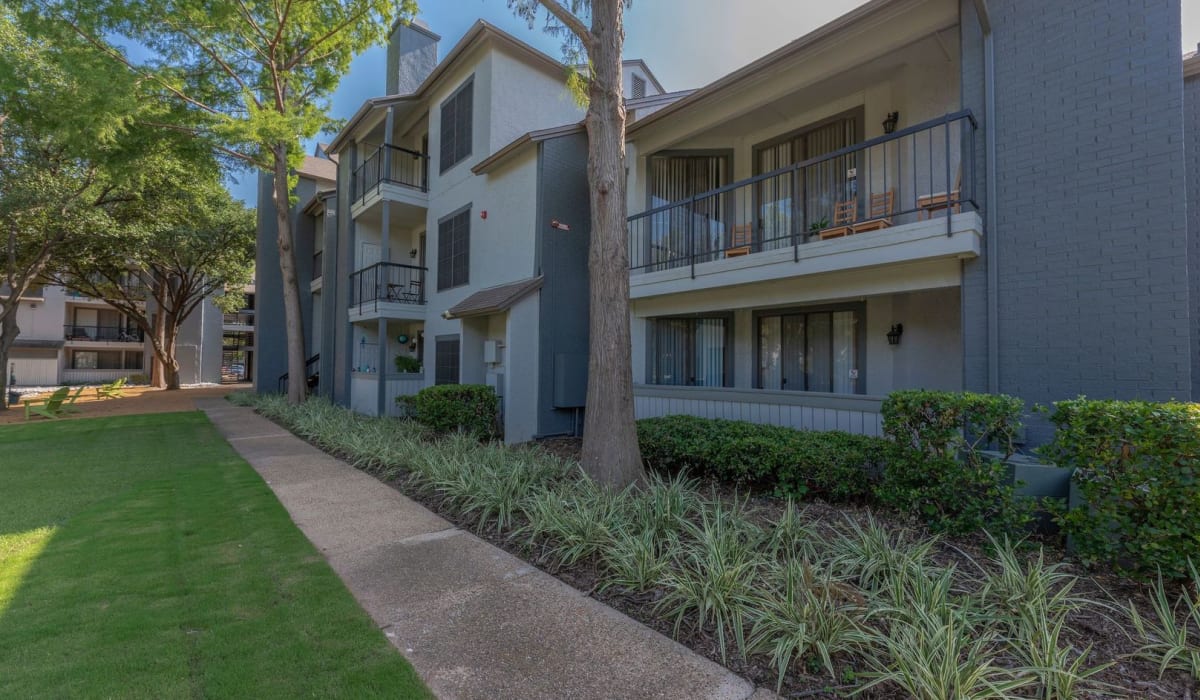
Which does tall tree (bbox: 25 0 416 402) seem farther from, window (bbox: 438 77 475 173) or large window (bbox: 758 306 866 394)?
large window (bbox: 758 306 866 394)

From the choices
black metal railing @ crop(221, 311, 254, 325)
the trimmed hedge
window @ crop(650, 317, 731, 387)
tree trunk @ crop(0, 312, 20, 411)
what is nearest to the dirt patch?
tree trunk @ crop(0, 312, 20, 411)

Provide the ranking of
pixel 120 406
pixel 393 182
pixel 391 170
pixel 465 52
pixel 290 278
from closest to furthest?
pixel 465 52 < pixel 393 182 < pixel 391 170 < pixel 290 278 < pixel 120 406

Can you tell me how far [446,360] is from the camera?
12922 mm

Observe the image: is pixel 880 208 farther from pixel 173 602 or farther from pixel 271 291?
pixel 271 291

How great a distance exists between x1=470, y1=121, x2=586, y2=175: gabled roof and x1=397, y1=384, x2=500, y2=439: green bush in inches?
195

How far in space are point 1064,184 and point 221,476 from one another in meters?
11.0

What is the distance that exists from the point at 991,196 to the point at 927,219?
30.8 inches

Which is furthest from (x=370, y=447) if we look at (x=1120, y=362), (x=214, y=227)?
(x=214, y=227)

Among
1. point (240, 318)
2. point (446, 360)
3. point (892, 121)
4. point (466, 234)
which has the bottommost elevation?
point (446, 360)

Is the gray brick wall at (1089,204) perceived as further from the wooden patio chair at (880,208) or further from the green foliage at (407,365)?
the green foliage at (407,365)

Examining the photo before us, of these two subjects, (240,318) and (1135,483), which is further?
(240,318)

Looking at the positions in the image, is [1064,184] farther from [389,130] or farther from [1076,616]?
[389,130]

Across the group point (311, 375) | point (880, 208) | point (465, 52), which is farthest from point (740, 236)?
point (311, 375)

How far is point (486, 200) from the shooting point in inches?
467
